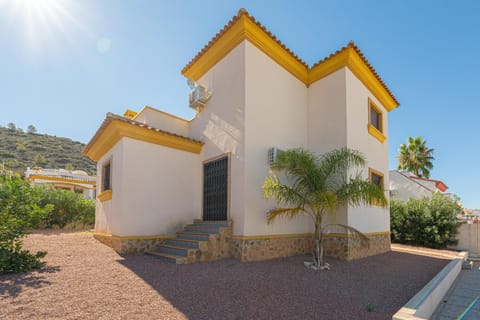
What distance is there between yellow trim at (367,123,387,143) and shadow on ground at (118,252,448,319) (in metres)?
4.82

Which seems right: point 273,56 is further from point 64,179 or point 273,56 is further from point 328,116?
point 64,179

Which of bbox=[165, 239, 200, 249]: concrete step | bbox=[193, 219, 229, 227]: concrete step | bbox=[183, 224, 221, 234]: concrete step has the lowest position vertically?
bbox=[165, 239, 200, 249]: concrete step

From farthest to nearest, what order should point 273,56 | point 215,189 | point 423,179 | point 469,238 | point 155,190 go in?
point 423,179, point 469,238, point 273,56, point 215,189, point 155,190

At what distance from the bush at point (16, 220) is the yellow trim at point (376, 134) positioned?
34.1 feet

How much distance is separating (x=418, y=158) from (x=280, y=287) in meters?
27.0

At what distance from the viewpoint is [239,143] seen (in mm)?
7246

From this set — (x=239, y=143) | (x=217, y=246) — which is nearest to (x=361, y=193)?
(x=239, y=143)

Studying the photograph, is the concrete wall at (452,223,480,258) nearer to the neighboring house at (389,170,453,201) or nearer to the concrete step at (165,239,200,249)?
the neighboring house at (389,170,453,201)

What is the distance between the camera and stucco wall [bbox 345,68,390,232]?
832cm

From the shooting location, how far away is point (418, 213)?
11906mm

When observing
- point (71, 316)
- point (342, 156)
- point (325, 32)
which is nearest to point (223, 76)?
point (325, 32)

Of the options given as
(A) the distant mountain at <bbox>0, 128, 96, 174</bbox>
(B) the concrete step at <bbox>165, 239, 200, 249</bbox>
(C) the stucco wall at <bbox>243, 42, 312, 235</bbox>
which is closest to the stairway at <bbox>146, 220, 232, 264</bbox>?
(B) the concrete step at <bbox>165, 239, 200, 249</bbox>

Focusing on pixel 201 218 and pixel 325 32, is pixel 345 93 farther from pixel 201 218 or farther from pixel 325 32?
pixel 201 218

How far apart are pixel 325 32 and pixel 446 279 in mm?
7776
